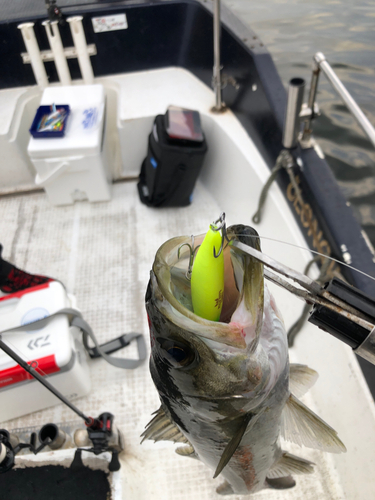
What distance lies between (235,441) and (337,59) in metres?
4.83

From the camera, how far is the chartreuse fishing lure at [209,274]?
0.70 m

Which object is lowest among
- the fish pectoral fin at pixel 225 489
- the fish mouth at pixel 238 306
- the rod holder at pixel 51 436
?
the fish pectoral fin at pixel 225 489

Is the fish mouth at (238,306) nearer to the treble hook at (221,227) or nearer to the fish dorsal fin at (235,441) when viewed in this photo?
the treble hook at (221,227)

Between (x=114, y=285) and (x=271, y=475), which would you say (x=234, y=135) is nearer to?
(x=114, y=285)

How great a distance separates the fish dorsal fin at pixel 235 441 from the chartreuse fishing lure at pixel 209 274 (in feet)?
1.02

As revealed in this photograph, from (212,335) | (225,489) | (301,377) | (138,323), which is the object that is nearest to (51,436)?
(225,489)

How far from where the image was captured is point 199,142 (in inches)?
105

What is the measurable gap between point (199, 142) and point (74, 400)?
190cm

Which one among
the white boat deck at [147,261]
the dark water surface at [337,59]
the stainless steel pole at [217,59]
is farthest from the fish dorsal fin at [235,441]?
the stainless steel pole at [217,59]

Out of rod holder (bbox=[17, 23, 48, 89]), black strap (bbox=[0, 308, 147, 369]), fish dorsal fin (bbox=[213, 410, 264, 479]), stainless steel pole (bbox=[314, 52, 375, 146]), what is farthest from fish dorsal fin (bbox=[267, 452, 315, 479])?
rod holder (bbox=[17, 23, 48, 89])

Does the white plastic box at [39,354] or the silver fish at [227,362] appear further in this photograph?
the white plastic box at [39,354]

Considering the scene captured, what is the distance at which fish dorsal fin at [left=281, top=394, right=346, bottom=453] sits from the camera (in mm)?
1070

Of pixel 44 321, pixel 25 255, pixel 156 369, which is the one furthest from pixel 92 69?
pixel 156 369

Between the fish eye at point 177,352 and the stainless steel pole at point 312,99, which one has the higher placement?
the fish eye at point 177,352
